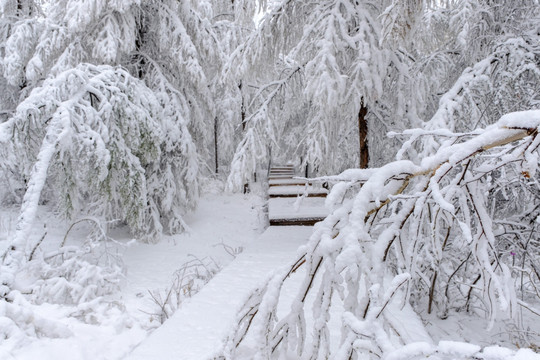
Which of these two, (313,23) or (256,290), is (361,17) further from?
(256,290)

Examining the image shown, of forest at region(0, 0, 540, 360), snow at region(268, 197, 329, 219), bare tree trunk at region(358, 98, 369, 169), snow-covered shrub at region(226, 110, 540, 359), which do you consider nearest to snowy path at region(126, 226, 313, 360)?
snow-covered shrub at region(226, 110, 540, 359)

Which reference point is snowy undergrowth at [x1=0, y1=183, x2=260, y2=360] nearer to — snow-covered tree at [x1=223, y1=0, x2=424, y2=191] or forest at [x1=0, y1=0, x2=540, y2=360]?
forest at [x1=0, y1=0, x2=540, y2=360]

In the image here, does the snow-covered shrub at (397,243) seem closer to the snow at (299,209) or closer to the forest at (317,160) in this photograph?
the forest at (317,160)

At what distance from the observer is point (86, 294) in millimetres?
5062

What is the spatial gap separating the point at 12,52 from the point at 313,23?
7.61 meters

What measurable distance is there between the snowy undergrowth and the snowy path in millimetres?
1261

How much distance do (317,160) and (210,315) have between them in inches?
117

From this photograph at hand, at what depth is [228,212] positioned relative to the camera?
1243cm

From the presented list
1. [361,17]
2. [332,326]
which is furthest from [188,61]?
[332,326]

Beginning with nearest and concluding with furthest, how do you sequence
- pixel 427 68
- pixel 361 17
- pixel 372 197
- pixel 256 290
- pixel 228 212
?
1. pixel 372 197
2. pixel 256 290
3. pixel 361 17
4. pixel 427 68
5. pixel 228 212

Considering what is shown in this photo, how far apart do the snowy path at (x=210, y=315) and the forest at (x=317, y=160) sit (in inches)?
16.4

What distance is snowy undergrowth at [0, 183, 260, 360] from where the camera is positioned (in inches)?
147

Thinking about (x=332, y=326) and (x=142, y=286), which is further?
(x=142, y=286)

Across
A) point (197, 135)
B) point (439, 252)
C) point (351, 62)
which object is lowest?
point (439, 252)
